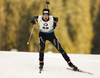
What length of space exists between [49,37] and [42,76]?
93 centimetres

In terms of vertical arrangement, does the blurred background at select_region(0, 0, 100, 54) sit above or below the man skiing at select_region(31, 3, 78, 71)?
below

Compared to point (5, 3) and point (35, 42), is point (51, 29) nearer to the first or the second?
point (35, 42)

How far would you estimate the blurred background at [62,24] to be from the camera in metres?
17.9

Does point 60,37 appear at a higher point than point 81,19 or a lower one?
lower

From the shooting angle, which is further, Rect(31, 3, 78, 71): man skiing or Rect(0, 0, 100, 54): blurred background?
Rect(0, 0, 100, 54): blurred background

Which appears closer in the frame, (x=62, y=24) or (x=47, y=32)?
(x=47, y=32)

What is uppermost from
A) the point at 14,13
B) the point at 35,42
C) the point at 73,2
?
the point at 73,2

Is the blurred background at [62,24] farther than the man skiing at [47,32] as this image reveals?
Yes

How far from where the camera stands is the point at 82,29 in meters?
18.4

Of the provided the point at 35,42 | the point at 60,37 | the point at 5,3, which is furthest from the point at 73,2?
the point at 5,3

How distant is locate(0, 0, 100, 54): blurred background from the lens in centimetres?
1786

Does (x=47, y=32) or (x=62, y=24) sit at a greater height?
(x=47, y=32)

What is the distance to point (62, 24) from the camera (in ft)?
58.7

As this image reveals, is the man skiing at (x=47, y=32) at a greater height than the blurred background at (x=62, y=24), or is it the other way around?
the man skiing at (x=47, y=32)
